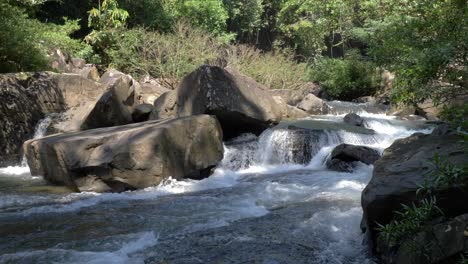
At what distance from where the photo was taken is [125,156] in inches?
330

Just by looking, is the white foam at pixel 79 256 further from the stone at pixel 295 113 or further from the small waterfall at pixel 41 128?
the stone at pixel 295 113

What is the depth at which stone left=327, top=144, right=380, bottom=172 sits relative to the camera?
10.1 m

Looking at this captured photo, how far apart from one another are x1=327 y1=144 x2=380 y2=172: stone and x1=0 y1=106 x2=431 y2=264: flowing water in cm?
19

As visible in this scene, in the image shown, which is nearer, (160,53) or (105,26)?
(160,53)

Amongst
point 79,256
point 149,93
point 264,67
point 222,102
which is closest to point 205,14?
point 264,67

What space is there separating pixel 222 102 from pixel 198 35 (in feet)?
29.8

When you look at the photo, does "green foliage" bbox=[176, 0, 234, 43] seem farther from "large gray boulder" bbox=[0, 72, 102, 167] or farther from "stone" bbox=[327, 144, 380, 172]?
"stone" bbox=[327, 144, 380, 172]

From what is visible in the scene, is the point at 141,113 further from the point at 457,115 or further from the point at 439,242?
the point at 439,242

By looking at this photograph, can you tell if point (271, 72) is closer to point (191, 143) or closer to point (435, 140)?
point (191, 143)

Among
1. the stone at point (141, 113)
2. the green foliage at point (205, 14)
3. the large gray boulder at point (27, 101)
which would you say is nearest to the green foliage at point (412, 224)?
the stone at point (141, 113)

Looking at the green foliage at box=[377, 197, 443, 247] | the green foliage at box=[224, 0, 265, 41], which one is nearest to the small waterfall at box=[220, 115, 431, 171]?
the green foliage at box=[377, 197, 443, 247]

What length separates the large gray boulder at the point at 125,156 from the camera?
27.6 ft

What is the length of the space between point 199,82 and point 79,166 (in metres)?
4.13

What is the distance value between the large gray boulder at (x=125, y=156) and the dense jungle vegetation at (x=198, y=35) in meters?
4.10
